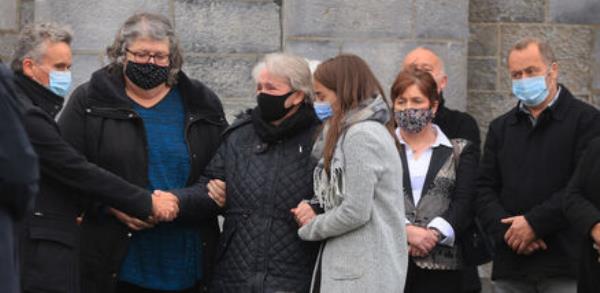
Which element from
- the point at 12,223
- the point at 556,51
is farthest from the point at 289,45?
the point at 12,223

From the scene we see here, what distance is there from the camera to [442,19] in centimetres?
809

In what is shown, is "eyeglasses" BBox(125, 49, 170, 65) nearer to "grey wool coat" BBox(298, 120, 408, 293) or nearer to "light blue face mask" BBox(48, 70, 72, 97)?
"light blue face mask" BBox(48, 70, 72, 97)

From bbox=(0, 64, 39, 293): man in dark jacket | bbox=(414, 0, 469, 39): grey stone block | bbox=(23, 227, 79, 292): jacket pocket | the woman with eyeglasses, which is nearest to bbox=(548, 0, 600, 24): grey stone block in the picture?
bbox=(414, 0, 469, 39): grey stone block

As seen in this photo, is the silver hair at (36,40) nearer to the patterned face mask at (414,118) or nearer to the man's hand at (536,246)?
the patterned face mask at (414,118)

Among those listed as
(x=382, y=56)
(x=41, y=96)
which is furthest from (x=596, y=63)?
(x=41, y=96)

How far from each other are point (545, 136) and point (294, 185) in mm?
1431

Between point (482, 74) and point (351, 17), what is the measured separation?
1054mm

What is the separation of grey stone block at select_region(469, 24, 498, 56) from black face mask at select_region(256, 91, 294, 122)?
2.65 m

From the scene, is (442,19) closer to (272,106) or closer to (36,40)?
(272,106)

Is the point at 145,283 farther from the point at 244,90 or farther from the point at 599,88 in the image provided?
the point at 599,88

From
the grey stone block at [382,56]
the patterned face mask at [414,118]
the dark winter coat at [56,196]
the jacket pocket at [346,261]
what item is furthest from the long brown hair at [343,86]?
the grey stone block at [382,56]

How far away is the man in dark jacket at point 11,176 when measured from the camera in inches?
165

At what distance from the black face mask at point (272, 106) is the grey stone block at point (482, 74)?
261 cm

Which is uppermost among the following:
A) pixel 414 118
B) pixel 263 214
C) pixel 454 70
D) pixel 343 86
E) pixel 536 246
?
pixel 343 86
